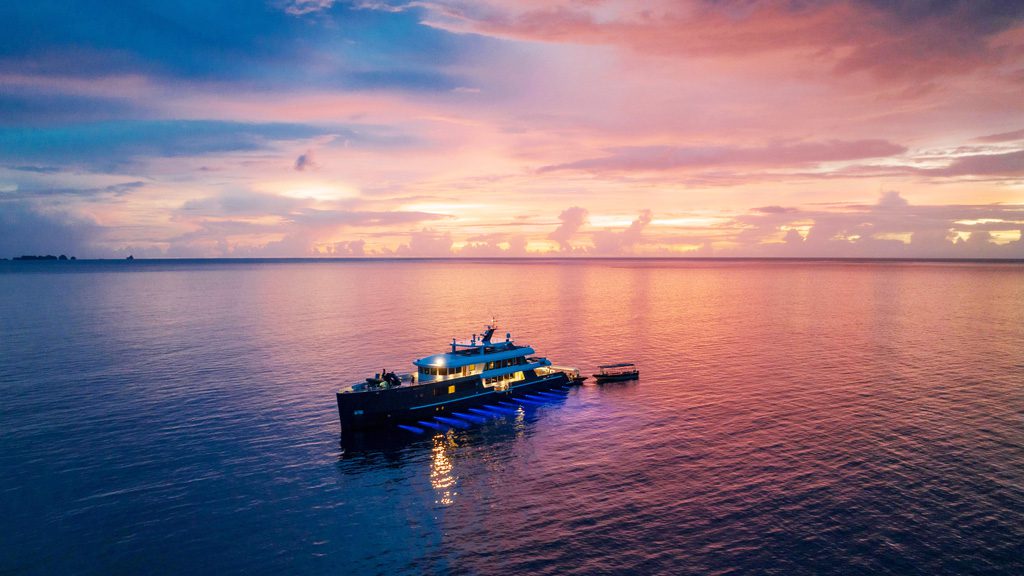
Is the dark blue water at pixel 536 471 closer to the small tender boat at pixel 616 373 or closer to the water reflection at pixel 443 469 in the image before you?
the water reflection at pixel 443 469

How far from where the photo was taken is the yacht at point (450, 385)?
66.6 meters

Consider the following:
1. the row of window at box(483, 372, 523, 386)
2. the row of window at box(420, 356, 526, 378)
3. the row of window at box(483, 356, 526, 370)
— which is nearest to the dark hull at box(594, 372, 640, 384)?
the row of window at box(483, 356, 526, 370)

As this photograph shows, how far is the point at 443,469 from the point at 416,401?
17.5 m

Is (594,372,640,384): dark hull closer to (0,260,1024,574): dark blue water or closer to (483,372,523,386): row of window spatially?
(0,260,1024,574): dark blue water

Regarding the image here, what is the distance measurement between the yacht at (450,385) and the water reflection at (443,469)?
24.1 feet

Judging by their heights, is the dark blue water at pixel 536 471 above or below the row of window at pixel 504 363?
below

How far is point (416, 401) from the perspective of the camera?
7112 centimetres

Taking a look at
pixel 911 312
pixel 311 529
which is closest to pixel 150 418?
pixel 311 529

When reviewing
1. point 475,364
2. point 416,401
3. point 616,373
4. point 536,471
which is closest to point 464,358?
point 475,364

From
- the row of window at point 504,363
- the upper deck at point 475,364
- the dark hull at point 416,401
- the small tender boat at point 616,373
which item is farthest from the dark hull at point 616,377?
the row of window at point 504,363

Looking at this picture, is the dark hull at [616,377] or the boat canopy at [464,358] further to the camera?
the dark hull at [616,377]

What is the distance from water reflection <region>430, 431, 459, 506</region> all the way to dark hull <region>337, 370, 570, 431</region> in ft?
22.5

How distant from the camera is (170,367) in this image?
95812mm

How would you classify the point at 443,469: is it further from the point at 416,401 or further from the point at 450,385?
the point at 450,385
